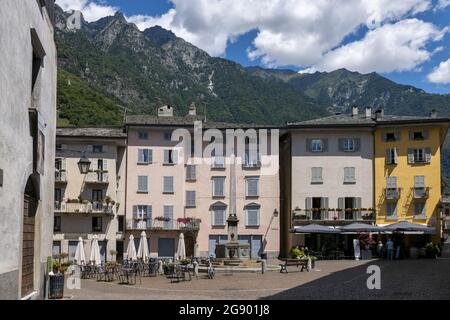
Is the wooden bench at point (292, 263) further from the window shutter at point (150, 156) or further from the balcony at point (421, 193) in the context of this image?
the window shutter at point (150, 156)

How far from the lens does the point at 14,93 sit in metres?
11.2

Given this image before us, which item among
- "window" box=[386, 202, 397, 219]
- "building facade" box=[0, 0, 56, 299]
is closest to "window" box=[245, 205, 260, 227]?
"window" box=[386, 202, 397, 219]

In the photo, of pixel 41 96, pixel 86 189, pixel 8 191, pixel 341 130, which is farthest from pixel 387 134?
pixel 8 191

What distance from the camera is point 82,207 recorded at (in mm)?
46125

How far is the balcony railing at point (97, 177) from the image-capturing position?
46.7 metres

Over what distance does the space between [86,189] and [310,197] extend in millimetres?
16380

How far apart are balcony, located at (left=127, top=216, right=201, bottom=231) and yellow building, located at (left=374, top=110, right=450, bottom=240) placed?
13667 mm

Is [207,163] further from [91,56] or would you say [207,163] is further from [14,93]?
[91,56]

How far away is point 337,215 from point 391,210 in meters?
3.97

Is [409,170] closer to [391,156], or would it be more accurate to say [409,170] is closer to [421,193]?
[391,156]

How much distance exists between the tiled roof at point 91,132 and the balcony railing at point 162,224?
6.45 m

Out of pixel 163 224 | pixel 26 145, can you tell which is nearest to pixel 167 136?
pixel 163 224

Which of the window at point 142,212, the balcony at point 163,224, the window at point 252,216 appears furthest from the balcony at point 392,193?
the window at point 142,212
